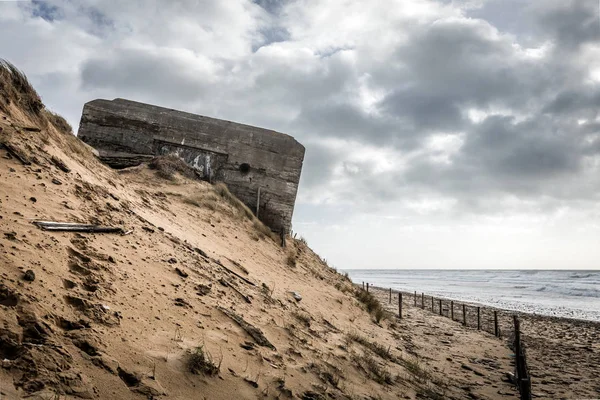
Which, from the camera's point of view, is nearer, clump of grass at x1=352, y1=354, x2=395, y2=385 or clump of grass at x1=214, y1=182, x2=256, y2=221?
clump of grass at x1=352, y1=354, x2=395, y2=385

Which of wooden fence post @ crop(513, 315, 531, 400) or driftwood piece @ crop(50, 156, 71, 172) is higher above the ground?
driftwood piece @ crop(50, 156, 71, 172)

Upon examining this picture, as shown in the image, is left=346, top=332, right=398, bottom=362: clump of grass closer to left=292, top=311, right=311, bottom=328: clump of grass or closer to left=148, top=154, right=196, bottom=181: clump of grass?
left=292, top=311, right=311, bottom=328: clump of grass

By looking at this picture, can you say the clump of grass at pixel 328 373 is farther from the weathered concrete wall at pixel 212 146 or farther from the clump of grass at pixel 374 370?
the weathered concrete wall at pixel 212 146

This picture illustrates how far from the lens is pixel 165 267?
18.3 ft

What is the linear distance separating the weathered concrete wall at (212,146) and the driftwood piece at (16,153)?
7535mm

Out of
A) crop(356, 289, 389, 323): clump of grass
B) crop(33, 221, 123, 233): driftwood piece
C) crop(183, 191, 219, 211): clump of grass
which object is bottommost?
crop(356, 289, 389, 323): clump of grass

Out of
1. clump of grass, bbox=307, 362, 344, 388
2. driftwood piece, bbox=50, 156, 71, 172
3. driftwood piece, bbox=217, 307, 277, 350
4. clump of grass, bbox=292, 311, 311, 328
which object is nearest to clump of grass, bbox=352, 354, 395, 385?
clump of grass, bbox=307, 362, 344, 388

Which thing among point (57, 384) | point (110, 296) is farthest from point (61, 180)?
point (57, 384)

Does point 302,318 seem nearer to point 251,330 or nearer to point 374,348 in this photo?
point 374,348

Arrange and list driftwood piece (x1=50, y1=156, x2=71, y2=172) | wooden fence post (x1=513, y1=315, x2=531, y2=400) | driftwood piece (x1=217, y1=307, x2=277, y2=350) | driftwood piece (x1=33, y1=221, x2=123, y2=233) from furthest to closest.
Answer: driftwood piece (x1=50, y1=156, x2=71, y2=172) < wooden fence post (x1=513, y1=315, x2=531, y2=400) < driftwood piece (x1=217, y1=307, x2=277, y2=350) < driftwood piece (x1=33, y1=221, x2=123, y2=233)

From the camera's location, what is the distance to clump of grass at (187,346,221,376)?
3.65 m

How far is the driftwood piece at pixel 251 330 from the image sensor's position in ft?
16.5

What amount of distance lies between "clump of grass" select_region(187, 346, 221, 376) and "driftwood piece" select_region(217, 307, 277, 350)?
119cm

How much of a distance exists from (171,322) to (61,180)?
10.6 ft
